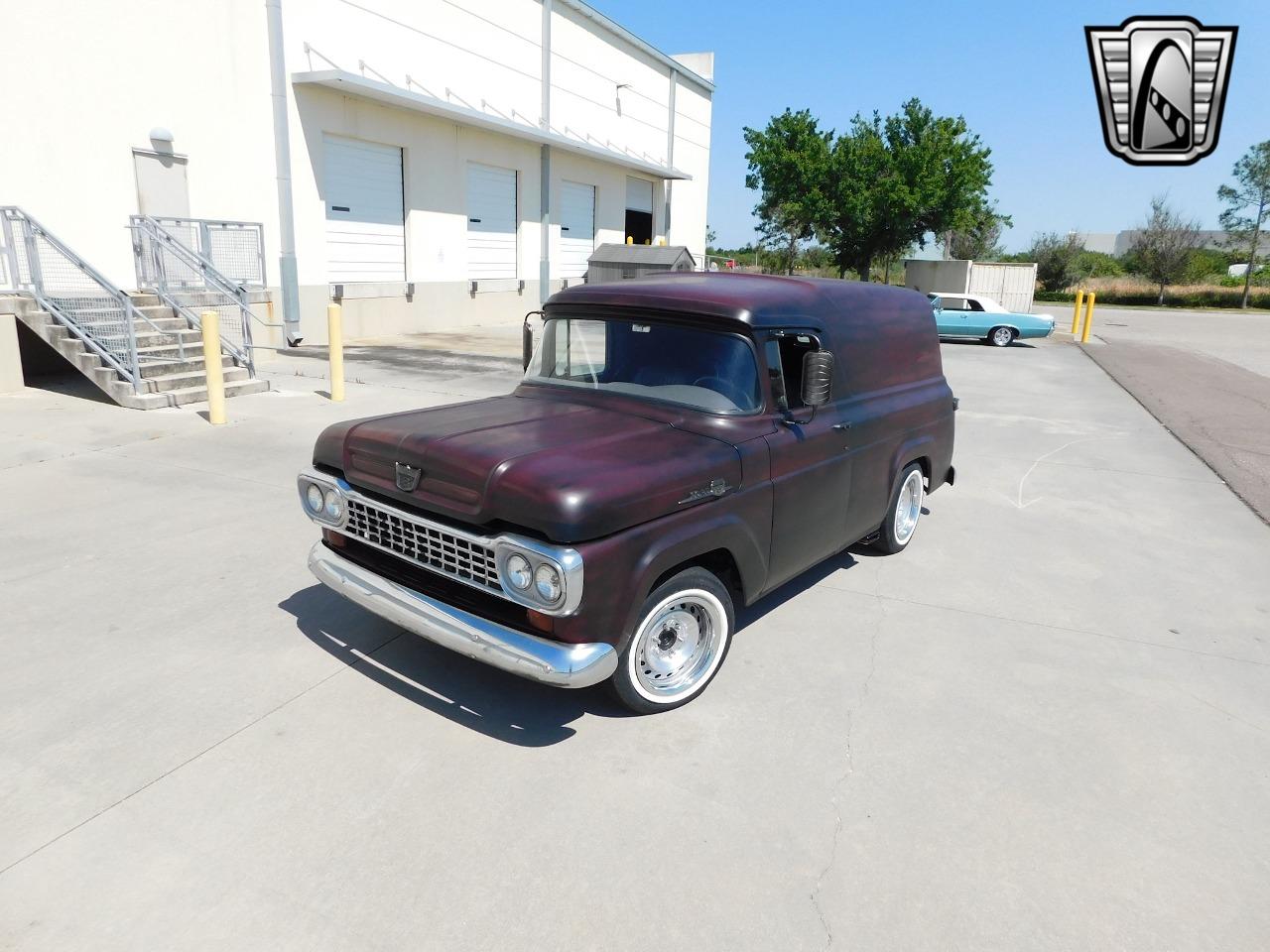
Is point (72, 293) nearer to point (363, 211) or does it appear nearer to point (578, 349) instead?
point (363, 211)

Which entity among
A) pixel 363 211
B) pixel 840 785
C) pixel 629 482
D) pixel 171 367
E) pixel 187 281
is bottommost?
pixel 840 785

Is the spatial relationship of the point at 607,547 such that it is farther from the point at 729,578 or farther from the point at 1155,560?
the point at 1155,560

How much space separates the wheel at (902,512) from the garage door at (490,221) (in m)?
17.2

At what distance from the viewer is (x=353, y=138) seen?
56.3 feet

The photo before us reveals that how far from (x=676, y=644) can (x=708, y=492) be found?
78 cm

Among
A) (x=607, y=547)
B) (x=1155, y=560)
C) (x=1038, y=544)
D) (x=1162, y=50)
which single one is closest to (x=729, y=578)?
(x=607, y=547)

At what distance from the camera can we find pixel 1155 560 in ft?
20.3

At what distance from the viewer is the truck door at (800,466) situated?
13.9ft

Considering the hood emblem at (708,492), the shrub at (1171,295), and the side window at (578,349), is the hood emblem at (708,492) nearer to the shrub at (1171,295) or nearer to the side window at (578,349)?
the side window at (578,349)

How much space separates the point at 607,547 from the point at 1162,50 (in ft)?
33.0

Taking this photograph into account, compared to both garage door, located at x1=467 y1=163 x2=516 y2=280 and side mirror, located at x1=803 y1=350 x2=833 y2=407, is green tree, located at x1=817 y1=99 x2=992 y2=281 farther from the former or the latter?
side mirror, located at x1=803 y1=350 x2=833 y2=407

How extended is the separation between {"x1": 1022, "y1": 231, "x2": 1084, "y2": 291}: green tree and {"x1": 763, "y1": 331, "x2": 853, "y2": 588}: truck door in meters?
57.3

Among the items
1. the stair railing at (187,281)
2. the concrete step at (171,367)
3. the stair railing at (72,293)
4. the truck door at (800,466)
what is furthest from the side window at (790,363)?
the stair railing at (187,281)

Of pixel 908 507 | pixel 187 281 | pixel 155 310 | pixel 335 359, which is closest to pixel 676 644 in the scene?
pixel 908 507
